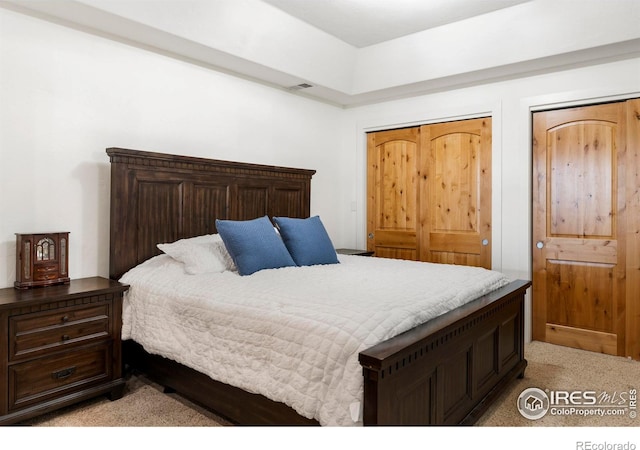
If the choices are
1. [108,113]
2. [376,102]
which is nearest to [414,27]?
[376,102]

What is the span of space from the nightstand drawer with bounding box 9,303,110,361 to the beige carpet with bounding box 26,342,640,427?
39 centimetres

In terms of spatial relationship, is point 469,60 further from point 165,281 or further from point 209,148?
point 165,281

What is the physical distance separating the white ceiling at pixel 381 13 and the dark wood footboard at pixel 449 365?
2.09m

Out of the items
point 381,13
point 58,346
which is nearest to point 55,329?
point 58,346

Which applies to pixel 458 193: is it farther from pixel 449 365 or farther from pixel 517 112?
pixel 449 365

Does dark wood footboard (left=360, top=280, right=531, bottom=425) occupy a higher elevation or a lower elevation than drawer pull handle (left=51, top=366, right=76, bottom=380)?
higher

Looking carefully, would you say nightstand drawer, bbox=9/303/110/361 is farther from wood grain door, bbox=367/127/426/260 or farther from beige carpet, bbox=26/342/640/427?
wood grain door, bbox=367/127/426/260

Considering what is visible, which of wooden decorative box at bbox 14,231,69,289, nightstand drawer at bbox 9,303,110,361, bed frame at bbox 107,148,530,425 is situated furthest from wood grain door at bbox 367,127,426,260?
wooden decorative box at bbox 14,231,69,289

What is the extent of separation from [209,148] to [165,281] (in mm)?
1350

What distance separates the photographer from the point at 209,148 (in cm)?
353

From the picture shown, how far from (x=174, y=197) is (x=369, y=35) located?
2205mm

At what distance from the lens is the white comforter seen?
1625 millimetres

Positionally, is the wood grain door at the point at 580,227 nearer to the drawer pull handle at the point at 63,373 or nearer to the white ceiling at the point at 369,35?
the white ceiling at the point at 369,35

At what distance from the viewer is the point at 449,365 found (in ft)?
6.40
